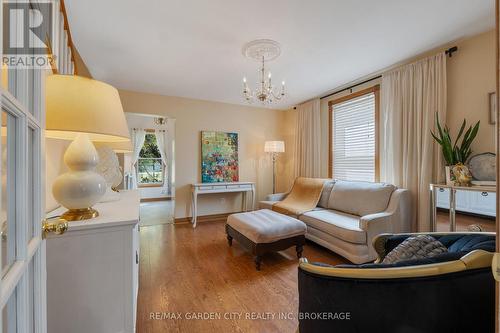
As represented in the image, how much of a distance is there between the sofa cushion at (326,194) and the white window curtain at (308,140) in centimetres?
58

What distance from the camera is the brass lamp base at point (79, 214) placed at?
3.58 ft

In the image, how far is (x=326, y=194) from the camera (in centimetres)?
355

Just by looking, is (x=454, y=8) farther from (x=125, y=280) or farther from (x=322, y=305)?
(x=125, y=280)

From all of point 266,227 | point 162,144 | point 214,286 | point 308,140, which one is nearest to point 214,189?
point 266,227

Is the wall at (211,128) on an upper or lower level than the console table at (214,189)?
upper

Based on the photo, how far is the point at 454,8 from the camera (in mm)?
1823

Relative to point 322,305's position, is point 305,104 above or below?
above

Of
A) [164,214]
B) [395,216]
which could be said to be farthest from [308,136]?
[164,214]

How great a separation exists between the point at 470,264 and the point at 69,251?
5.26 feet

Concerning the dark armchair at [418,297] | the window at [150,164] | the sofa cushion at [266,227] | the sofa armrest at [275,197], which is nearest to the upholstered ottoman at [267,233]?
the sofa cushion at [266,227]

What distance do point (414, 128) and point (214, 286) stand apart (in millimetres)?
2857

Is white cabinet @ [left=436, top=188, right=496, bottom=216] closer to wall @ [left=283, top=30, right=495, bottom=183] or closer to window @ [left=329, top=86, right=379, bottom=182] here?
wall @ [left=283, top=30, right=495, bottom=183]

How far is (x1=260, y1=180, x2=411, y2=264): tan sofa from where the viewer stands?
92.1 inches

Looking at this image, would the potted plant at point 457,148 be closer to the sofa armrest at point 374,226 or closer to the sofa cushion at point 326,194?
the sofa armrest at point 374,226
